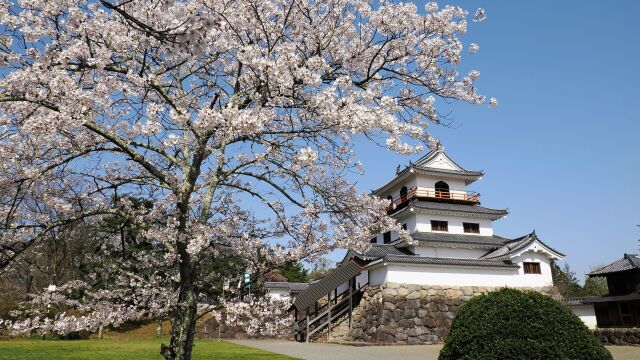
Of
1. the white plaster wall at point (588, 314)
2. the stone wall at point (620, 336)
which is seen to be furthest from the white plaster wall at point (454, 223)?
the stone wall at point (620, 336)

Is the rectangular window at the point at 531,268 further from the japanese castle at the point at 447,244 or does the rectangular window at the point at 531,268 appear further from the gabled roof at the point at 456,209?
the gabled roof at the point at 456,209

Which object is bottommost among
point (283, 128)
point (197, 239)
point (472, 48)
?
point (197, 239)

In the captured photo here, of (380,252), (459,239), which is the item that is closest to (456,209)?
(459,239)

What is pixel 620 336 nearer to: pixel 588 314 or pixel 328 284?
pixel 588 314

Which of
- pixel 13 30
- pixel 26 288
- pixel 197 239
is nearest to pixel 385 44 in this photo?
pixel 197 239

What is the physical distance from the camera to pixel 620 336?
2034cm

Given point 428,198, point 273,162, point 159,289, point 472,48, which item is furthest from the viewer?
point 428,198

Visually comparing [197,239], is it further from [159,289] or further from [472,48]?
[472,48]

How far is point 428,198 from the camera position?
2894cm

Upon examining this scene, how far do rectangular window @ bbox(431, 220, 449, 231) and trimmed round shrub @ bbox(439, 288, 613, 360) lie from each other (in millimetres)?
22441

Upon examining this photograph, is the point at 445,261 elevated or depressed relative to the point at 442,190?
depressed

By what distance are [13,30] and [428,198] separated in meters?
26.6

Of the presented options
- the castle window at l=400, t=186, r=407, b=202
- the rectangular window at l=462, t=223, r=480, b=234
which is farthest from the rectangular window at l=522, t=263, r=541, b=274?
the castle window at l=400, t=186, r=407, b=202

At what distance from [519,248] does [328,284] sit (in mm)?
12376
